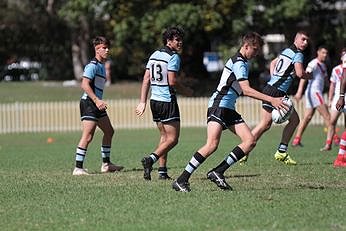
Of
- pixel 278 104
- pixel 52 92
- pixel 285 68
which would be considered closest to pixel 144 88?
pixel 278 104

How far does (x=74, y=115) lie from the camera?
30703mm

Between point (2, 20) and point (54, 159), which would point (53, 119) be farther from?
point (2, 20)

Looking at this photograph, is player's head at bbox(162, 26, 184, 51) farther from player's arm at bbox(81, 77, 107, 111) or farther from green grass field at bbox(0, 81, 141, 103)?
green grass field at bbox(0, 81, 141, 103)

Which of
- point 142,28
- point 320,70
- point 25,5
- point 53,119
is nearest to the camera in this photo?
point 320,70

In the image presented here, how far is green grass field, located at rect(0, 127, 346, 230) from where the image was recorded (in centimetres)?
872

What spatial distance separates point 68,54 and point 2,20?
361 inches

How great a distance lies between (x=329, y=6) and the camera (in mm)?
40469

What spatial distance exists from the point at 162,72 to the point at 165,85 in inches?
7.5

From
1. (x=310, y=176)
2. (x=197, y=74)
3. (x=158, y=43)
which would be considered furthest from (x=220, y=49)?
(x=310, y=176)

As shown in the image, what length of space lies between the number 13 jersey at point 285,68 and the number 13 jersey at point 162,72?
287 centimetres

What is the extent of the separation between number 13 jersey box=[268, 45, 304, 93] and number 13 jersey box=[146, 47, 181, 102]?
9.41ft

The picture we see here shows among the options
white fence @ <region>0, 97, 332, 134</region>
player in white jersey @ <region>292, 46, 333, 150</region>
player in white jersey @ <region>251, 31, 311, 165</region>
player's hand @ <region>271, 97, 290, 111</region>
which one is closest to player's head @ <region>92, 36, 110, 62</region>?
player in white jersey @ <region>251, 31, 311, 165</region>

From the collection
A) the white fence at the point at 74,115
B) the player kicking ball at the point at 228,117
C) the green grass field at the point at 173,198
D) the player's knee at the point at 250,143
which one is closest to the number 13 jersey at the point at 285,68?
the green grass field at the point at 173,198

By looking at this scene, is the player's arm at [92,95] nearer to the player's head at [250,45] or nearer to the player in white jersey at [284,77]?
the player in white jersey at [284,77]
